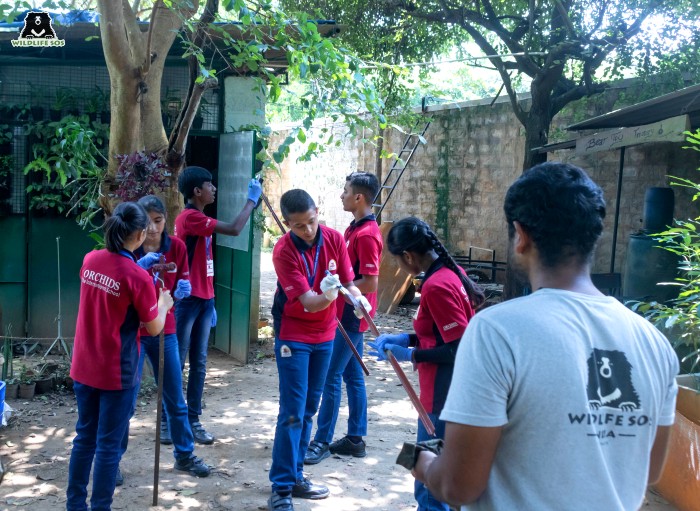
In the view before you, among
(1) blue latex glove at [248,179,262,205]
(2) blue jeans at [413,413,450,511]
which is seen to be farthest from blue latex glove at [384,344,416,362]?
(1) blue latex glove at [248,179,262,205]

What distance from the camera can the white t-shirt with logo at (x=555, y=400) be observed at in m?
1.59

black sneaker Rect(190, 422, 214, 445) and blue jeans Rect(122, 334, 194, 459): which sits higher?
blue jeans Rect(122, 334, 194, 459)

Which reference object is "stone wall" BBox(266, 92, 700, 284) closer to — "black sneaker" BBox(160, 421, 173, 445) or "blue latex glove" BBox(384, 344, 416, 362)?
"black sneaker" BBox(160, 421, 173, 445)

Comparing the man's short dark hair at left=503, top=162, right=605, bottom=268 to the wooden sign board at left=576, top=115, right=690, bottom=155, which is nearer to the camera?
the man's short dark hair at left=503, top=162, right=605, bottom=268

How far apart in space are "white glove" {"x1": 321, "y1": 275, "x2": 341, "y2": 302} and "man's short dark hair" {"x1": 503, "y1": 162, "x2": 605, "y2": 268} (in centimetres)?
222

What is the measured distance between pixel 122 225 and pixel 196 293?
1.62m

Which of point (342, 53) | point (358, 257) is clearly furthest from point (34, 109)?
point (358, 257)

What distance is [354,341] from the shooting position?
16.8ft

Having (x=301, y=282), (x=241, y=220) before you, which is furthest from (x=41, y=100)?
(x=301, y=282)

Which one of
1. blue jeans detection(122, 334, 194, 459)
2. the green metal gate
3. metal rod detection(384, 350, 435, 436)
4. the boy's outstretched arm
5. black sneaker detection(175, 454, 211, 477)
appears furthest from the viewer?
the green metal gate

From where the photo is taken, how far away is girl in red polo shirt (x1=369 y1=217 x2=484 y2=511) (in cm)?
323

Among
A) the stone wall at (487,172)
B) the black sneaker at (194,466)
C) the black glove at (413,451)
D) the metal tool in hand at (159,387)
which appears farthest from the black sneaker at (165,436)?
the stone wall at (487,172)

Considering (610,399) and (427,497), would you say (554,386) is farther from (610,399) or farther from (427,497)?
(427,497)

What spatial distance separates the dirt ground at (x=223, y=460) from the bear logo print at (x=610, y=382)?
2968 mm
